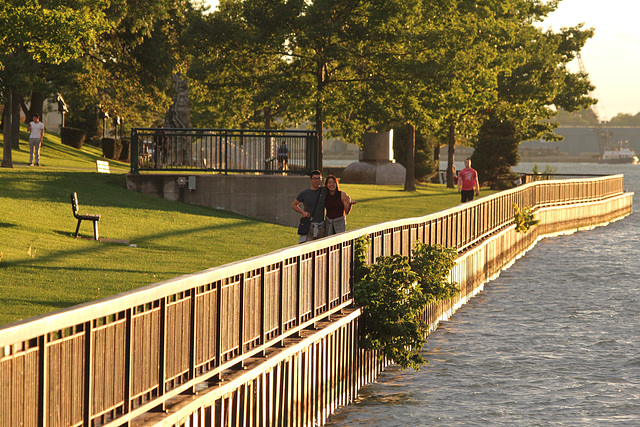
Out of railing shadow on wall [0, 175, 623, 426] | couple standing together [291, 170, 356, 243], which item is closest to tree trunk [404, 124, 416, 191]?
couple standing together [291, 170, 356, 243]

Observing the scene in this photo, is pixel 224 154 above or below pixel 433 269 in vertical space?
above

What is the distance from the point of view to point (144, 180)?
2927cm

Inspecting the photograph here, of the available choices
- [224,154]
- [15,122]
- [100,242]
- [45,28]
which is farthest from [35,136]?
[100,242]

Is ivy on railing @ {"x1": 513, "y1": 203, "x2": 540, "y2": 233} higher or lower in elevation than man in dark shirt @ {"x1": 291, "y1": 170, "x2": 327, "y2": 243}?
lower

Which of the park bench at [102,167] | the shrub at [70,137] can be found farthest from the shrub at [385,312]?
the shrub at [70,137]

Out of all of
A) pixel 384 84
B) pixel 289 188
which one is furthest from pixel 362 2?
pixel 289 188

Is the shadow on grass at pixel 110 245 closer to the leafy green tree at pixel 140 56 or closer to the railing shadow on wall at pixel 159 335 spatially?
the railing shadow on wall at pixel 159 335

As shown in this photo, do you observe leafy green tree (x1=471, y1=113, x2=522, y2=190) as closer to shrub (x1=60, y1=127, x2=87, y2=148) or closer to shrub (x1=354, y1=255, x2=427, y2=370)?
shrub (x1=60, y1=127, x2=87, y2=148)

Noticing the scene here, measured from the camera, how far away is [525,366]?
1644cm

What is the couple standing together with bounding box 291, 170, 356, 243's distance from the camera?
17.4 meters

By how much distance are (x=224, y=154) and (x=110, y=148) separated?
2443cm

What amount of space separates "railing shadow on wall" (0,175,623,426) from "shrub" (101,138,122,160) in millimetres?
41007

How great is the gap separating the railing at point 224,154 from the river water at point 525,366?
6.85 m

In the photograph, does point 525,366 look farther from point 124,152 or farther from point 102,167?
point 124,152
